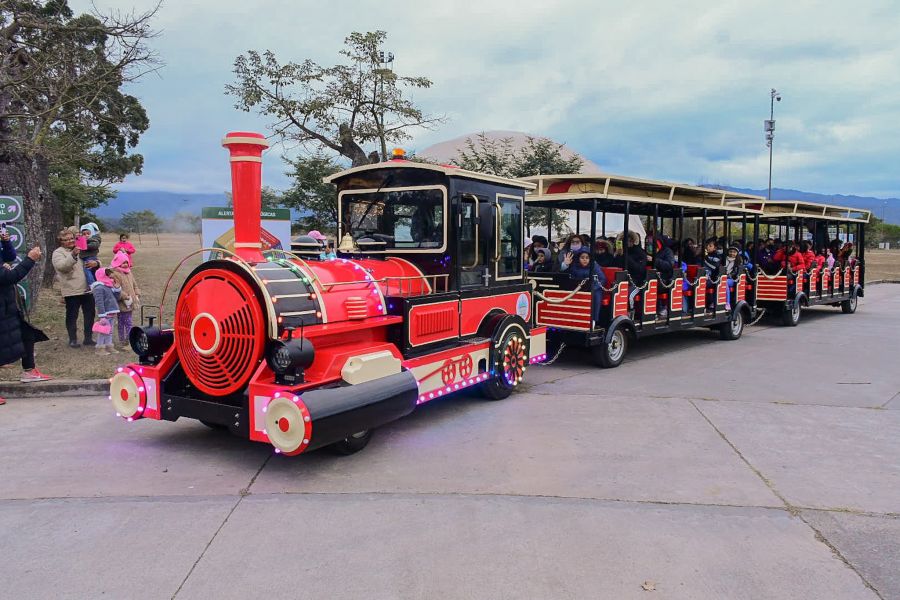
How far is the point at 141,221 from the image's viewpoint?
158ft

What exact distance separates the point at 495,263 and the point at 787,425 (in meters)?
3.19

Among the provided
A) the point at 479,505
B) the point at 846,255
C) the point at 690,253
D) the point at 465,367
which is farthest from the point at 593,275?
the point at 846,255

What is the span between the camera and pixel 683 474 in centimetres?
478

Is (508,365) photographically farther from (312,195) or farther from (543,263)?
(312,195)

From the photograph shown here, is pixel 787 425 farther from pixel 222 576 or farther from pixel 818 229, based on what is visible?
pixel 818 229

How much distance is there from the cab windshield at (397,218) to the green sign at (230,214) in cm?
318

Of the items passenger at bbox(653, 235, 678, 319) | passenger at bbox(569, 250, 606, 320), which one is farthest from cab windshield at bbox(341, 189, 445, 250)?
passenger at bbox(653, 235, 678, 319)

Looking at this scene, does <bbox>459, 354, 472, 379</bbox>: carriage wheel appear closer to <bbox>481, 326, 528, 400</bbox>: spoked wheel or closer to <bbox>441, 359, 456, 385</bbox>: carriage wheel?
<bbox>441, 359, 456, 385</bbox>: carriage wheel

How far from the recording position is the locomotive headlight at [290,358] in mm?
4430

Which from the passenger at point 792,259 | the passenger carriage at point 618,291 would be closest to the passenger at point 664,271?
the passenger carriage at point 618,291

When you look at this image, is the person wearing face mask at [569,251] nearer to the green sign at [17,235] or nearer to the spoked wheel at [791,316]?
the spoked wheel at [791,316]

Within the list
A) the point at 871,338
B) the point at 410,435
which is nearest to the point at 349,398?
the point at 410,435

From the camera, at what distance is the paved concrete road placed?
129 inches

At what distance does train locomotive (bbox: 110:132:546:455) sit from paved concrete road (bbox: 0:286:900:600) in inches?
17.0
